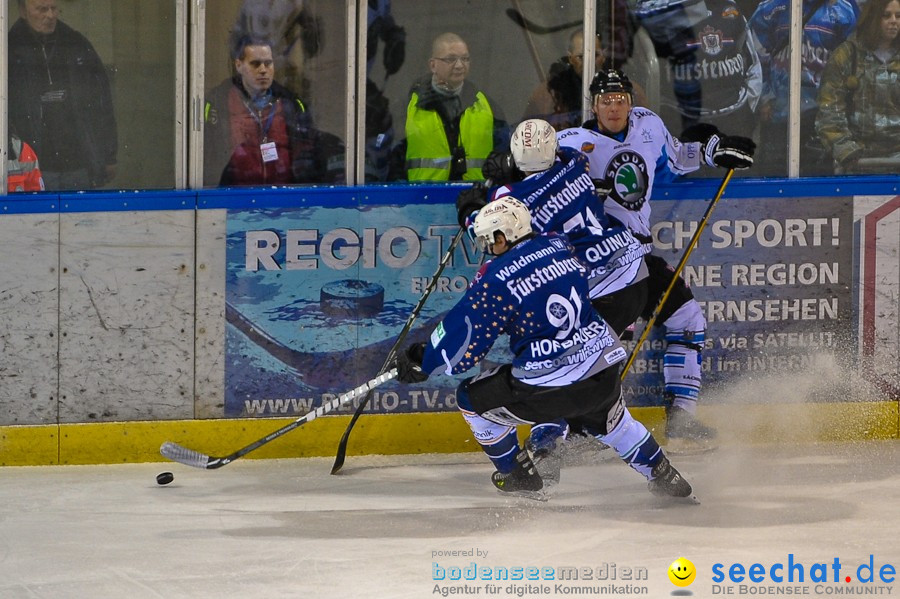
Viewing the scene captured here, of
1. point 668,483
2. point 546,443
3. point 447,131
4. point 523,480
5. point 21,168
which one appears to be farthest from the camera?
point 447,131

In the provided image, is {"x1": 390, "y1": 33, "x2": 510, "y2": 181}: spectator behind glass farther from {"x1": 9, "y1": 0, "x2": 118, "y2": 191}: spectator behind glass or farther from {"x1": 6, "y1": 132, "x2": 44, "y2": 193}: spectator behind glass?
{"x1": 6, "y1": 132, "x2": 44, "y2": 193}: spectator behind glass

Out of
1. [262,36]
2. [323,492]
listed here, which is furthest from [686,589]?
[262,36]

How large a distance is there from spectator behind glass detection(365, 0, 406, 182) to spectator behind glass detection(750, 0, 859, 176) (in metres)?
1.51

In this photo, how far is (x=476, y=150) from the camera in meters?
5.88

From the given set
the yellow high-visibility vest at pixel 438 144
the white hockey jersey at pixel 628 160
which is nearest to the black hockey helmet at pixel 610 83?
the white hockey jersey at pixel 628 160

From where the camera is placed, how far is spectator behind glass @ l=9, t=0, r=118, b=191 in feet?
18.3

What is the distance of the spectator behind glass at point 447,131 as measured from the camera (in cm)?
584

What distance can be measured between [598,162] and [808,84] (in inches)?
41.8

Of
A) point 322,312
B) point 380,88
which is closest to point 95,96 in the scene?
point 380,88

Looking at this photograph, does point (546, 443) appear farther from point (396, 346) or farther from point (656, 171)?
point (656, 171)

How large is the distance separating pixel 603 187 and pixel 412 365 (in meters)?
1.34

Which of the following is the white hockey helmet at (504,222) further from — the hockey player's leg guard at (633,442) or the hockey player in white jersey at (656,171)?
the hockey player in white jersey at (656,171)

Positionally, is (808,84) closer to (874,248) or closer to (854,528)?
(874,248)

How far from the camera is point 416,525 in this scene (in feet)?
15.6
